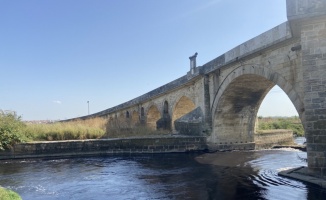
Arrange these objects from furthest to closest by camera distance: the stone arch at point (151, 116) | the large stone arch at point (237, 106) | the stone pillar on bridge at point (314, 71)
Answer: the stone arch at point (151, 116)
the large stone arch at point (237, 106)
the stone pillar on bridge at point (314, 71)

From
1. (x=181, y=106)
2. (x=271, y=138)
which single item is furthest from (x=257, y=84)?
(x=181, y=106)

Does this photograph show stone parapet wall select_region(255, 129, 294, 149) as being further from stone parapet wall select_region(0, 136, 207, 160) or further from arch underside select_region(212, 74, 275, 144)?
stone parapet wall select_region(0, 136, 207, 160)

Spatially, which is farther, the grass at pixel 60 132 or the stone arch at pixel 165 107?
the stone arch at pixel 165 107

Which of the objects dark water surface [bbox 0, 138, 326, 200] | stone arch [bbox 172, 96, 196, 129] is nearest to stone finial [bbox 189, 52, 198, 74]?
stone arch [bbox 172, 96, 196, 129]

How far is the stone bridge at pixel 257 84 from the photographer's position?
774 cm

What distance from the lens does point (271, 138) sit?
1788cm

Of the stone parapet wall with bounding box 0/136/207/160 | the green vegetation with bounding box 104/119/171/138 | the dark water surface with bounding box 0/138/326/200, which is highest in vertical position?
the green vegetation with bounding box 104/119/171/138

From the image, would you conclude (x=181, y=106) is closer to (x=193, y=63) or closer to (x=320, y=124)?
(x=193, y=63)

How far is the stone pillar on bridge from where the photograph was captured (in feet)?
25.0

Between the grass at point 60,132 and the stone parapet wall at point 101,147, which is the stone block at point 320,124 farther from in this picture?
the grass at point 60,132

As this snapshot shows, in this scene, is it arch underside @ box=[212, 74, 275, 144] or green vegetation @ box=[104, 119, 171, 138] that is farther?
green vegetation @ box=[104, 119, 171, 138]

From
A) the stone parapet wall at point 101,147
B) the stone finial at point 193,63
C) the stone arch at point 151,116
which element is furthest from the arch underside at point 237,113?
the stone arch at point 151,116

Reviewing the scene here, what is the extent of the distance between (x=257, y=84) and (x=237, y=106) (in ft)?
7.84

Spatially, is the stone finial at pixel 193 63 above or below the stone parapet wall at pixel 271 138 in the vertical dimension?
above
